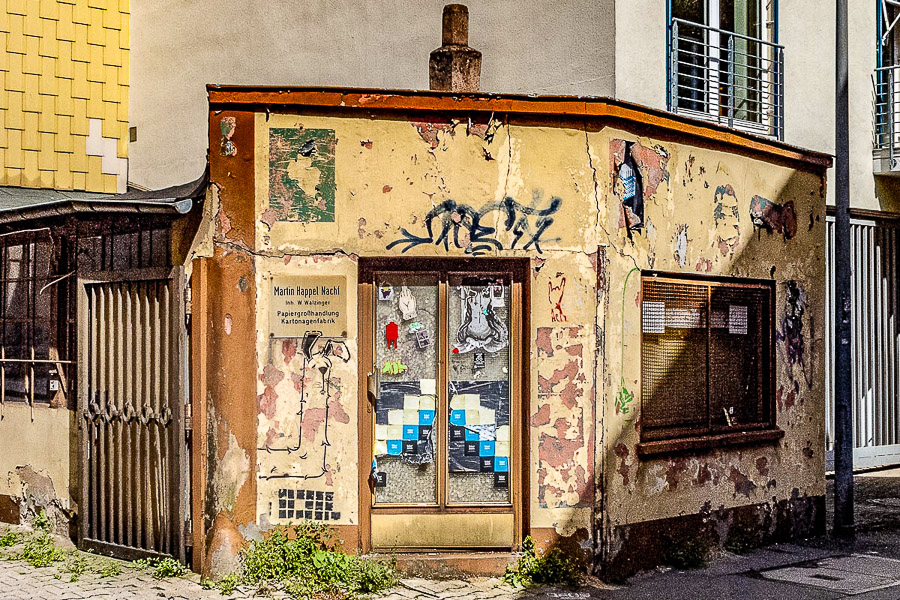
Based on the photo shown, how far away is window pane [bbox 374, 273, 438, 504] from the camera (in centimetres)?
786

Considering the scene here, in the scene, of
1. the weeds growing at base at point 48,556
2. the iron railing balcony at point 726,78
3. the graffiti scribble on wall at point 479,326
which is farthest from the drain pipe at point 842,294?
the weeds growing at base at point 48,556

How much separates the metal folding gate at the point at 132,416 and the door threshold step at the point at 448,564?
1.71 m

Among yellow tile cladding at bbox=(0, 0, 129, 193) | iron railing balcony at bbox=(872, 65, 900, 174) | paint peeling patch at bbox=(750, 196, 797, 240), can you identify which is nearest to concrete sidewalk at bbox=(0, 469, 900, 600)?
paint peeling patch at bbox=(750, 196, 797, 240)

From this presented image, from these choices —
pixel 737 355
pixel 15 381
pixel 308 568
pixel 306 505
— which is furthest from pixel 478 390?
pixel 15 381

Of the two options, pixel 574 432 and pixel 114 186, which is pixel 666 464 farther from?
pixel 114 186

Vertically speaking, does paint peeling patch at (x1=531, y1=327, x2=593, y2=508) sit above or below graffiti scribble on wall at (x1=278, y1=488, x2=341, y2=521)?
above

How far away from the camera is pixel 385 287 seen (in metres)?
7.89

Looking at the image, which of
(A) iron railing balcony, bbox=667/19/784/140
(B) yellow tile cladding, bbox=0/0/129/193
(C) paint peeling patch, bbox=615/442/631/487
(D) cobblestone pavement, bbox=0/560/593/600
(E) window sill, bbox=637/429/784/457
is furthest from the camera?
(B) yellow tile cladding, bbox=0/0/129/193

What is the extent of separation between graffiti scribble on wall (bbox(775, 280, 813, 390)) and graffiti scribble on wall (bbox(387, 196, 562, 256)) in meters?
3.10

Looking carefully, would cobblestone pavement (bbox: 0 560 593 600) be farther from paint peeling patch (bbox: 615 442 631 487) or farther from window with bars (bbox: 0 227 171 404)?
window with bars (bbox: 0 227 171 404)

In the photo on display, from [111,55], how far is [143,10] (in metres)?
0.86

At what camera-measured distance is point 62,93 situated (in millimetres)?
13906

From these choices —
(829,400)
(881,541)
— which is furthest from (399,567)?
(829,400)

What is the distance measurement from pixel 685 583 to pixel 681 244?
2822mm
